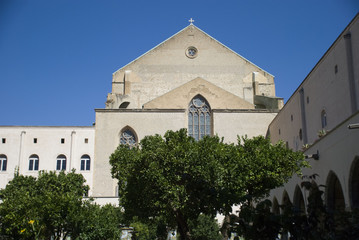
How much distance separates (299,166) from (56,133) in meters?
24.3

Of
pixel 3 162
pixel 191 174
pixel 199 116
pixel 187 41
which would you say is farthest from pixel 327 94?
pixel 3 162

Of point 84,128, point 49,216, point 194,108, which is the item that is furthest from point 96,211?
point 194,108

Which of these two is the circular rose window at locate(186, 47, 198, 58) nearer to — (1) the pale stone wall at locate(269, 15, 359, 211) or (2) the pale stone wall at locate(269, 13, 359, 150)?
(2) the pale stone wall at locate(269, 13, 359, 150)

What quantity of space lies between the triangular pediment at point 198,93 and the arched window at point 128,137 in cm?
273

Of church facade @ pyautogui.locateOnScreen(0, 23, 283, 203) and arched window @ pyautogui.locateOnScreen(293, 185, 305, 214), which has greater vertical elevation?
church facade @ pyautogui.locateOnScreen(0, 23, 283, 203)

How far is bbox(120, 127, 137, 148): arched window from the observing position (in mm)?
40812

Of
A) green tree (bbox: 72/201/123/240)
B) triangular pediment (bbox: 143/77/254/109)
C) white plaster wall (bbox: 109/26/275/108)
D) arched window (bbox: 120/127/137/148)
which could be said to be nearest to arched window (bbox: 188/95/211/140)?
triangular pediment (bbox: 143/77/254/109)

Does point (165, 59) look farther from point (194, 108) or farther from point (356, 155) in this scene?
point (356, 155)

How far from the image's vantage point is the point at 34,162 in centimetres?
4116

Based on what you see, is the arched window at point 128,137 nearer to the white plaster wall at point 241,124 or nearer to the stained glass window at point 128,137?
the stained glass window at point 128,137

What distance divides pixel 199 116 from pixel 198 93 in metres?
2.08

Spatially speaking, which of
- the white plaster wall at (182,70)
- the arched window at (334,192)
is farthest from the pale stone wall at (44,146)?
the arched window at (334,192)

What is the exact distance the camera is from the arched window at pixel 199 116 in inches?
1672

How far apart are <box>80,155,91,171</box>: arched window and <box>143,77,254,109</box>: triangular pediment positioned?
671 cm
